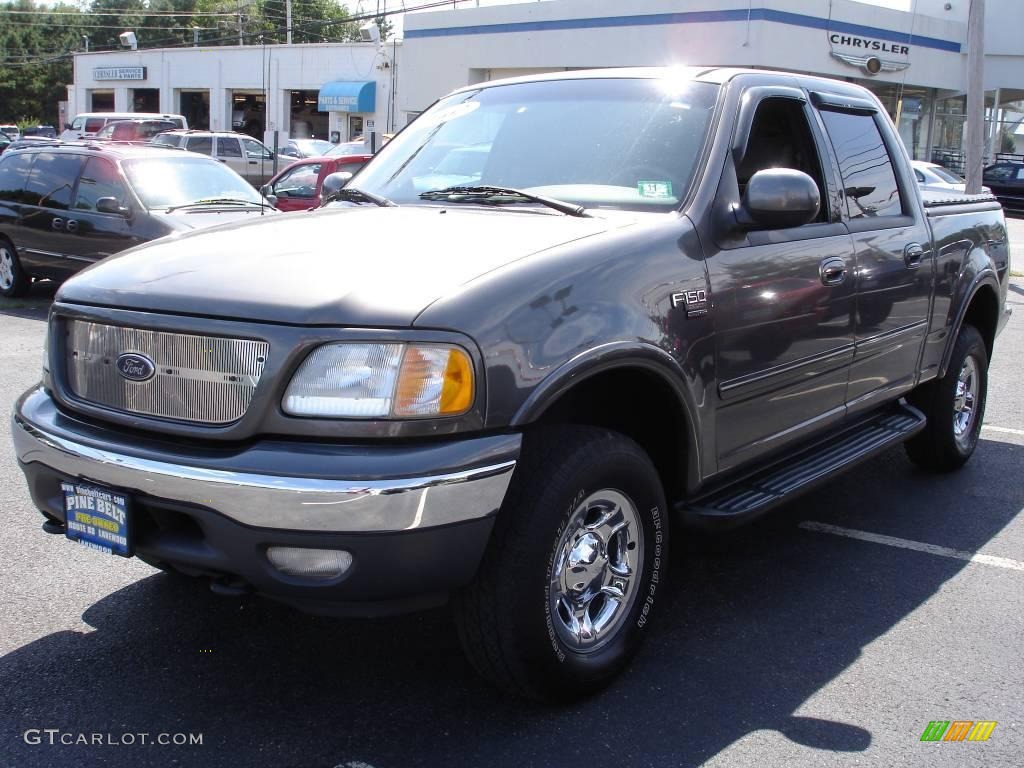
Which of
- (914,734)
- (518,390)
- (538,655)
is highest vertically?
(518,390)

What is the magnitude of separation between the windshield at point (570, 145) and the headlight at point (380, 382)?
1.26 m

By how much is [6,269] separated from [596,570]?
1062cm

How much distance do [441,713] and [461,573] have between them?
66 cm

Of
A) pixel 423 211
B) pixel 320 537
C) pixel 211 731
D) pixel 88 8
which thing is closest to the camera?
pixel 320 537

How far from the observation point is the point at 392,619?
3848 millimetres

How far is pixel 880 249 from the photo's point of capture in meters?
4.54

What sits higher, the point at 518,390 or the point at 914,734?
the point at 518,390

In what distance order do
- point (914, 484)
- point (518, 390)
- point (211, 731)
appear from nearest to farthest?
point (518, 390) < point (211, 731) < point (914, 484)

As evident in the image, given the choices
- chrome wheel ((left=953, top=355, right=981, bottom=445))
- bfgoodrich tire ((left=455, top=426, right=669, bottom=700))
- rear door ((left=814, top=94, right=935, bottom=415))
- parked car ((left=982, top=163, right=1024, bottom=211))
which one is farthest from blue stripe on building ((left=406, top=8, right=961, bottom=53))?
bfgoodrich tire ((left=455, top=426, right=669, bottom=700))

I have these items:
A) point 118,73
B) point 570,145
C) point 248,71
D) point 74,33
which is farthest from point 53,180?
point 74,33

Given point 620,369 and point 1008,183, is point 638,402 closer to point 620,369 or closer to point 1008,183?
point 620,369

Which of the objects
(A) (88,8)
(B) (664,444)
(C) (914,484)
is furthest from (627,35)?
(A) (88,8)

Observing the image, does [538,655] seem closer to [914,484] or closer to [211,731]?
[211,731]

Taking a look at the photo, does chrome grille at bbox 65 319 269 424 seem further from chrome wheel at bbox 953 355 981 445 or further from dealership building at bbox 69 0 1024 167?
dealership building at bbox 69 0 1024 167
